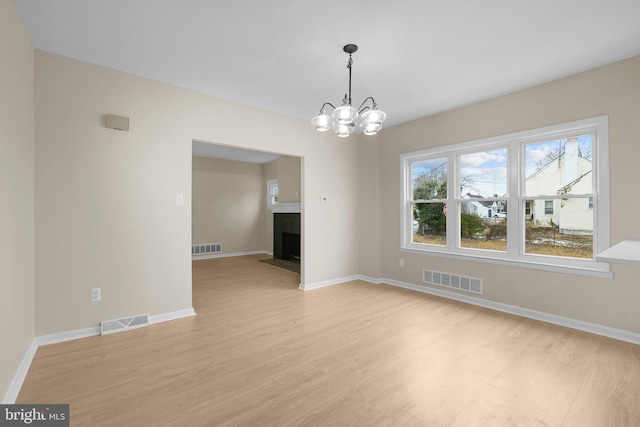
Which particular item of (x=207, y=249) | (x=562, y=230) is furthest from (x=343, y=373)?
(x=207, y=249)

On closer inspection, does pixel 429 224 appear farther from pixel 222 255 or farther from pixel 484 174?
pixel 222 255

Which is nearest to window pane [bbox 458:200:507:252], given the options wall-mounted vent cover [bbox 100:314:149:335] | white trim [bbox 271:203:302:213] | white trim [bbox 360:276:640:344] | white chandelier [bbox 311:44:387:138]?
white trim [bbox 360:276:640:344]

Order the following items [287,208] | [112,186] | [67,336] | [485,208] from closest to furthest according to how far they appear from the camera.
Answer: [67,336] → [112,186] → [485,208] → [287,208]

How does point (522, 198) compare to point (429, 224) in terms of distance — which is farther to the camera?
point (429, 224)

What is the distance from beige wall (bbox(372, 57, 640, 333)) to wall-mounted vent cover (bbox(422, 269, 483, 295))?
8 centimetres

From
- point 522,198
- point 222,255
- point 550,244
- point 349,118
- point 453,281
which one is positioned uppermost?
point 349,118

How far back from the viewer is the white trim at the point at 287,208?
667 centimetres

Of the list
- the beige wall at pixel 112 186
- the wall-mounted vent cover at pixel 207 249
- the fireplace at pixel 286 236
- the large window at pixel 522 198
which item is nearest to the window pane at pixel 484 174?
the large window at pixel 522 198

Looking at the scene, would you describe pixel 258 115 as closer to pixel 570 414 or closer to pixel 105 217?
pixel 105 217

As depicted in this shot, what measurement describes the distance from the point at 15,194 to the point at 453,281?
4698 mm

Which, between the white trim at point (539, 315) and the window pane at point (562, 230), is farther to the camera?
the window pane at point (562, 230)

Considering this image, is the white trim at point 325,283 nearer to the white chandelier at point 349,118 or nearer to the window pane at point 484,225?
the window pane at point 484,225

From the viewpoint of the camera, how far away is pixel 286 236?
23.9 feet

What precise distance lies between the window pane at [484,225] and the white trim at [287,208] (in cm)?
352
